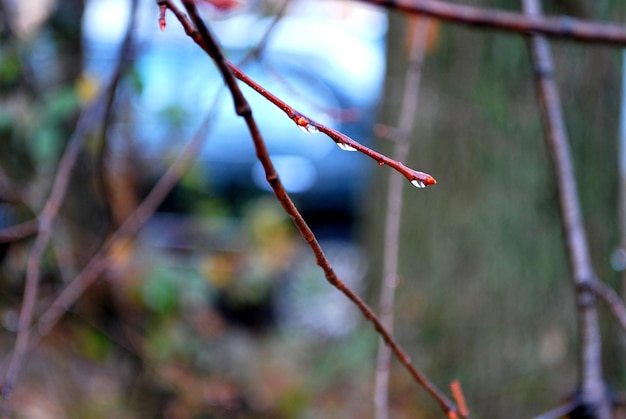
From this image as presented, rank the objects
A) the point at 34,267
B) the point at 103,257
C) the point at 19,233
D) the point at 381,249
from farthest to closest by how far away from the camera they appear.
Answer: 1. the point at 381,249
2. the point at 19,233
3. the point at 103,257
4. the point at 34,267

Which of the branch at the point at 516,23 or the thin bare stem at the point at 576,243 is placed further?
the branch at the point at 516,23

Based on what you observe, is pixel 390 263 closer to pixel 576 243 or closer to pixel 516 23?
pixel 576 243

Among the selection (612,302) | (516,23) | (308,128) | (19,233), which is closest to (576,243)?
(612,302)

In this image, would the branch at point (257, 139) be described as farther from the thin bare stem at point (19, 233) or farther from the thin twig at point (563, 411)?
the thin bare stem at point (19, 233)

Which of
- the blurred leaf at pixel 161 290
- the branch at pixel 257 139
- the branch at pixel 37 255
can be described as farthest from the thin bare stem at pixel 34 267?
the blurred leaf at pixel 161 290

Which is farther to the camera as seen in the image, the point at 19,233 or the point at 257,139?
the point at 19,233

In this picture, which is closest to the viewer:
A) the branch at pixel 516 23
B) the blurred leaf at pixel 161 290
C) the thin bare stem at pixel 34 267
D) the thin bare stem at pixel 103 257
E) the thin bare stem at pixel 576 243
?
the thin bare stem at pixel 34 267

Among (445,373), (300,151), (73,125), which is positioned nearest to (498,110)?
(445,373)

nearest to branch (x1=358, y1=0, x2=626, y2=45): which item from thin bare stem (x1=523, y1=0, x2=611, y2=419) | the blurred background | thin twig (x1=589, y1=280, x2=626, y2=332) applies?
thin bare stem (x1=523, y1=0, x2=611, y2=419)

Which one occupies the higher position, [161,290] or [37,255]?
[37,255]
